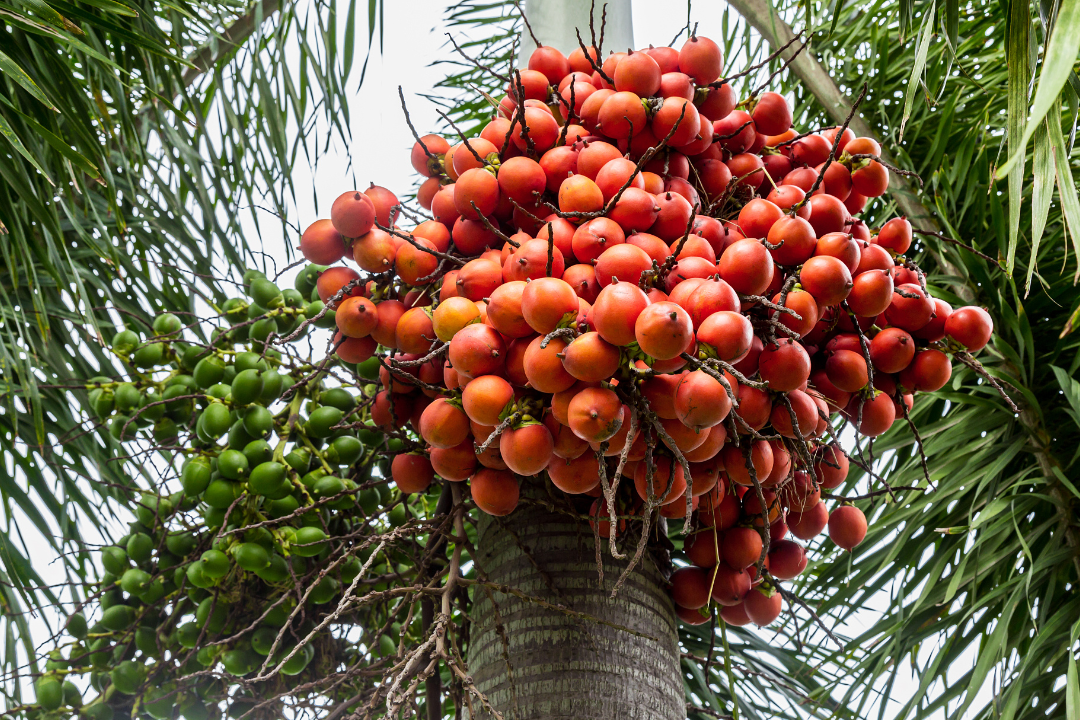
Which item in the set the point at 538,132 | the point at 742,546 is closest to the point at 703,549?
the point at 742,546

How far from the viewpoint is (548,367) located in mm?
926

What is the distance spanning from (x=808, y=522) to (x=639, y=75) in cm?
64

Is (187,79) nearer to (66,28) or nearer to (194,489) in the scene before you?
(66,28)

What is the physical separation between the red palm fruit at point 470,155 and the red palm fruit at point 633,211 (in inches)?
8.6

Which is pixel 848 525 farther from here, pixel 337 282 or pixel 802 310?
pixel 337 282

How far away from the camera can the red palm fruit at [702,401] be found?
0.87 metres

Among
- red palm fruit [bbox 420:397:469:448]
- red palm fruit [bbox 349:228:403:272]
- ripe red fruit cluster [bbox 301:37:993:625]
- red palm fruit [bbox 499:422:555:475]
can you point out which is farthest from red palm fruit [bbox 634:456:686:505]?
red palm fruit [bbox 349:228:403:272]

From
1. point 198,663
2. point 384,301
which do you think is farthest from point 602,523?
point 198,663

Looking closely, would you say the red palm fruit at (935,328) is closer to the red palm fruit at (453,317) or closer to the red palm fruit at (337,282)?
the red palm fruit at (453,317)

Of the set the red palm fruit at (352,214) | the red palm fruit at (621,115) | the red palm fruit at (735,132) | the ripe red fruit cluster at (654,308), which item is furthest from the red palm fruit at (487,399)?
the red palm fruit at (735,132)

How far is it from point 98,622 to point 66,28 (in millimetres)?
952

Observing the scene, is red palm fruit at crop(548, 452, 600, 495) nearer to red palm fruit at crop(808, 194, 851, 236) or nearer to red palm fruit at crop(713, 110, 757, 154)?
red palm fruit at crop(808, 194, 851, 236)

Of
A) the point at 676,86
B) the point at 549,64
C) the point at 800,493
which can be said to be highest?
the point at 549,64

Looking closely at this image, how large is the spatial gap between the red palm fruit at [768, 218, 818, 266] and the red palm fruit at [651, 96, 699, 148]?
209 mm
